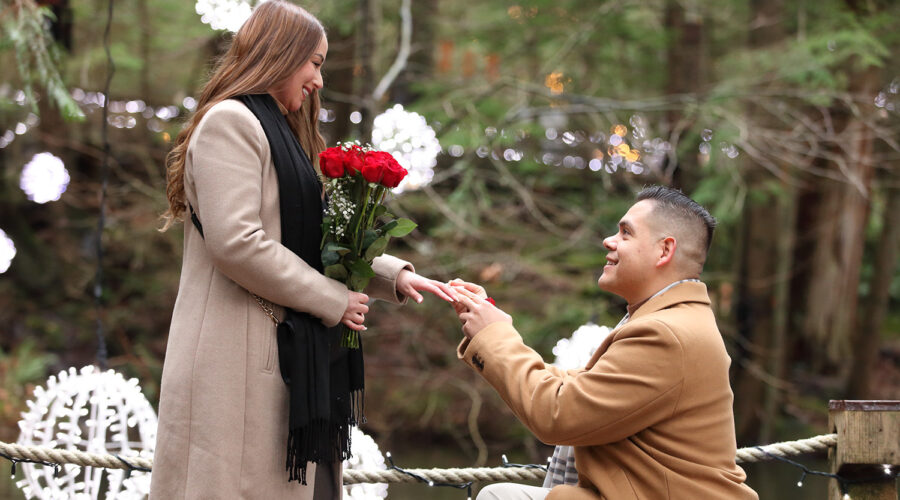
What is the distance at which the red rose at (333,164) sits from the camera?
231 centimetres

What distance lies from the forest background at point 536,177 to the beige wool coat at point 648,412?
483 centimetres

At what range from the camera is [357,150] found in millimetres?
2373

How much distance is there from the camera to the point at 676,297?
2418mm

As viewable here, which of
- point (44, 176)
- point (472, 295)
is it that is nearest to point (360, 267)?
point (472, 295)

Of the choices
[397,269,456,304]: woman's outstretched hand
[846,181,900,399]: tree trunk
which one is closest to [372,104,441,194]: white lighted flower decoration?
[397,269,456,304]: woman's outstretched hand

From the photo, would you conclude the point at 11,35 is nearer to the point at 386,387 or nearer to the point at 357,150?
the point at 357,150

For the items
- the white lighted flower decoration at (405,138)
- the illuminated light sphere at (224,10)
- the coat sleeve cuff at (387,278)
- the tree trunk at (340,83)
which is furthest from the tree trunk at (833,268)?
the coat sleeve cuff at (387,278)

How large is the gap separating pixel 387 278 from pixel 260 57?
77 centimetres

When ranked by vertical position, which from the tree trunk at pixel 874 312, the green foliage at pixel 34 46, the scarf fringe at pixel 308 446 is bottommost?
the scarf fringe at pixel 308 446

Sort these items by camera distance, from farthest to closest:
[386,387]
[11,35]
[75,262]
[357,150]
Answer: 1. [75,262]
2. [386,387]
3. [11,35]
4. [357,150]

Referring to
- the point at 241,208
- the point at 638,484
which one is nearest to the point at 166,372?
the point at 241,208

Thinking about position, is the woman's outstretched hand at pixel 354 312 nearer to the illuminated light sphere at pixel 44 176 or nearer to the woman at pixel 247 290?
the woman at pixel 247 290

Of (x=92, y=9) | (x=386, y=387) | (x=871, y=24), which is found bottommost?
(x=386, y=387)

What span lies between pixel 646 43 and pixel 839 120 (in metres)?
2.46
